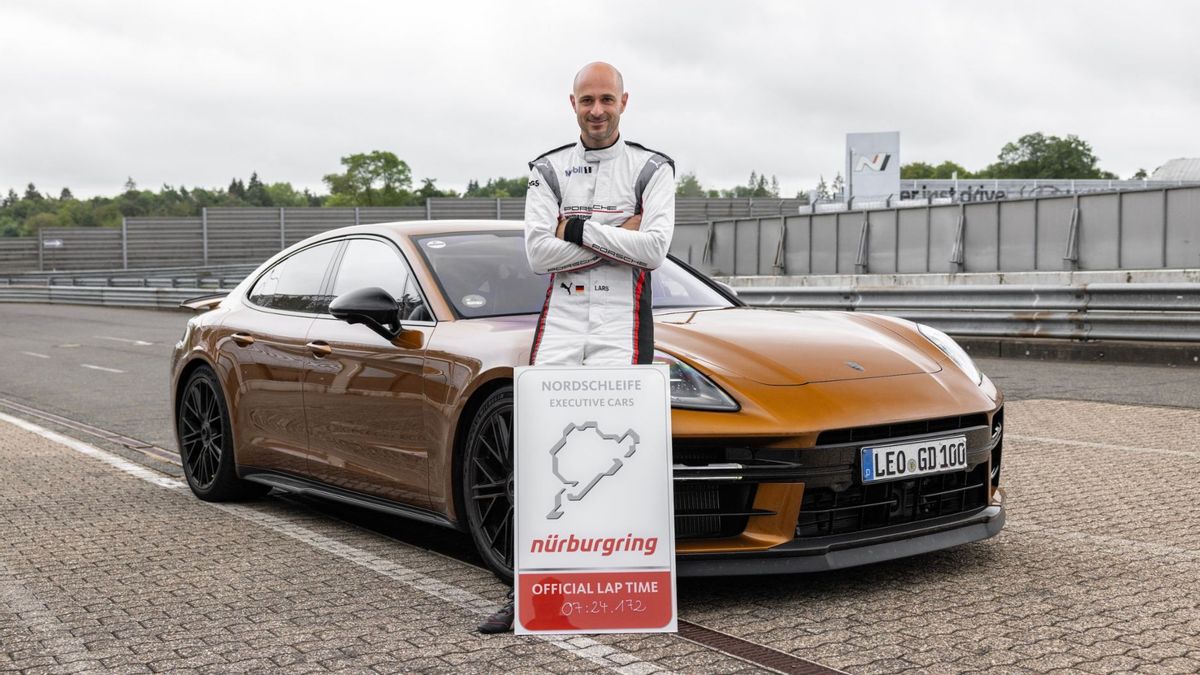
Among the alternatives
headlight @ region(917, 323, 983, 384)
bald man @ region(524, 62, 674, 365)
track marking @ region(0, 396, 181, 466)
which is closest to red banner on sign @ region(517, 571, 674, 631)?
bald man @ region(524, 62, 674, 365)

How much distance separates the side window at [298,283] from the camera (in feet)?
20.7

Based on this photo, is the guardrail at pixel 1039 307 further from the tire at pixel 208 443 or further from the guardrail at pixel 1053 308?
the tire at pixel 208 443

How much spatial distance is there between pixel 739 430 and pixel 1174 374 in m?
9.82

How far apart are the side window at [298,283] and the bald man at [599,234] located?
1988 mm

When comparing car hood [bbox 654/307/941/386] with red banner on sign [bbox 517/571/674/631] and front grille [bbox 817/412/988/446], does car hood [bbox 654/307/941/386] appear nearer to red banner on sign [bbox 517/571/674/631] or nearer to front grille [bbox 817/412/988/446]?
front grille [bbox 817/412/988/446]

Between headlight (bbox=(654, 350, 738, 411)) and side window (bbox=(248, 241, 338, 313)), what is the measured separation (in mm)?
2200

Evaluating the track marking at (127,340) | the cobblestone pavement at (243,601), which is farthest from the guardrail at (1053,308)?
the track marking at (127,340)

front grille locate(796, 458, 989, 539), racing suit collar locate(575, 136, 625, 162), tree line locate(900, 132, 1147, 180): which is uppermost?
tree line locate(900, 132, 1147, 180)

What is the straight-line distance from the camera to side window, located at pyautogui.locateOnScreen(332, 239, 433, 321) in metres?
5.52

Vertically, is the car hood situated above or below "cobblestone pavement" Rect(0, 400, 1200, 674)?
above

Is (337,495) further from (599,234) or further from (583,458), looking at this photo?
(599,234)

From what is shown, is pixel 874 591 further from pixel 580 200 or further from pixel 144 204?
pixel 144 204

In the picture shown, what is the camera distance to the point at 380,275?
19.2 feet

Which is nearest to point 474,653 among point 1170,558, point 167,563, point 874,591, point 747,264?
point 874,591
